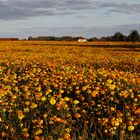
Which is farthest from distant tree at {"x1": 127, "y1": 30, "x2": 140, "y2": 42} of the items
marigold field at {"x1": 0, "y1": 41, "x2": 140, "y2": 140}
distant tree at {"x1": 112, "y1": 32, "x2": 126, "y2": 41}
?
marigold field at {"x1": 0, "y1": 41, "x2": 140, "y2": 140}

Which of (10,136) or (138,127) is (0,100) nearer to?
(10,136)

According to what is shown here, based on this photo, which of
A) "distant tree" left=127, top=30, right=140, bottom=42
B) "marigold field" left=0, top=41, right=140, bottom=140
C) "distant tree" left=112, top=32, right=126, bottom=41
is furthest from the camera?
"distant tree" left=112, top=32, right=126, bottom=41

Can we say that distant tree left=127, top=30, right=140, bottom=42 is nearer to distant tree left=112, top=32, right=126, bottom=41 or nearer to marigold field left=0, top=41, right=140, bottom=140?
distant tree left=112, top=32, right=126, bottom=41

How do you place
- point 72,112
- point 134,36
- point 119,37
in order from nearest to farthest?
1. point 72,112
2. point 134,36
3. point 119,37

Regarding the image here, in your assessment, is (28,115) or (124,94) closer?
(28,115)

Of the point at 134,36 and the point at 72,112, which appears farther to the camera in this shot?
the point at 134,36

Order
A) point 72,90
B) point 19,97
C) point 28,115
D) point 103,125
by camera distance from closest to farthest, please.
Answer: point 103,125 → point 28,115 → point 19,97 → point 72,90

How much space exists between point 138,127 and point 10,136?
1.98 meters

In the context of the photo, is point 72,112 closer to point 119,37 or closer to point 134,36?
point 134,36

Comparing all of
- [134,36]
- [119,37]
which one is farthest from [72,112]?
[119,37]

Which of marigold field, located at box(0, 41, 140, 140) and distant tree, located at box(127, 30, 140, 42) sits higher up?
marigold field, located at box(0, 41, 140, 140)

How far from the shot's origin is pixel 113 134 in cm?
579

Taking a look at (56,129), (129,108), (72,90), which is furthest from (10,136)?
(72,90)

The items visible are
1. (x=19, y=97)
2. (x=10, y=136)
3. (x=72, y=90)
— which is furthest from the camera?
(x=72, y=90)
